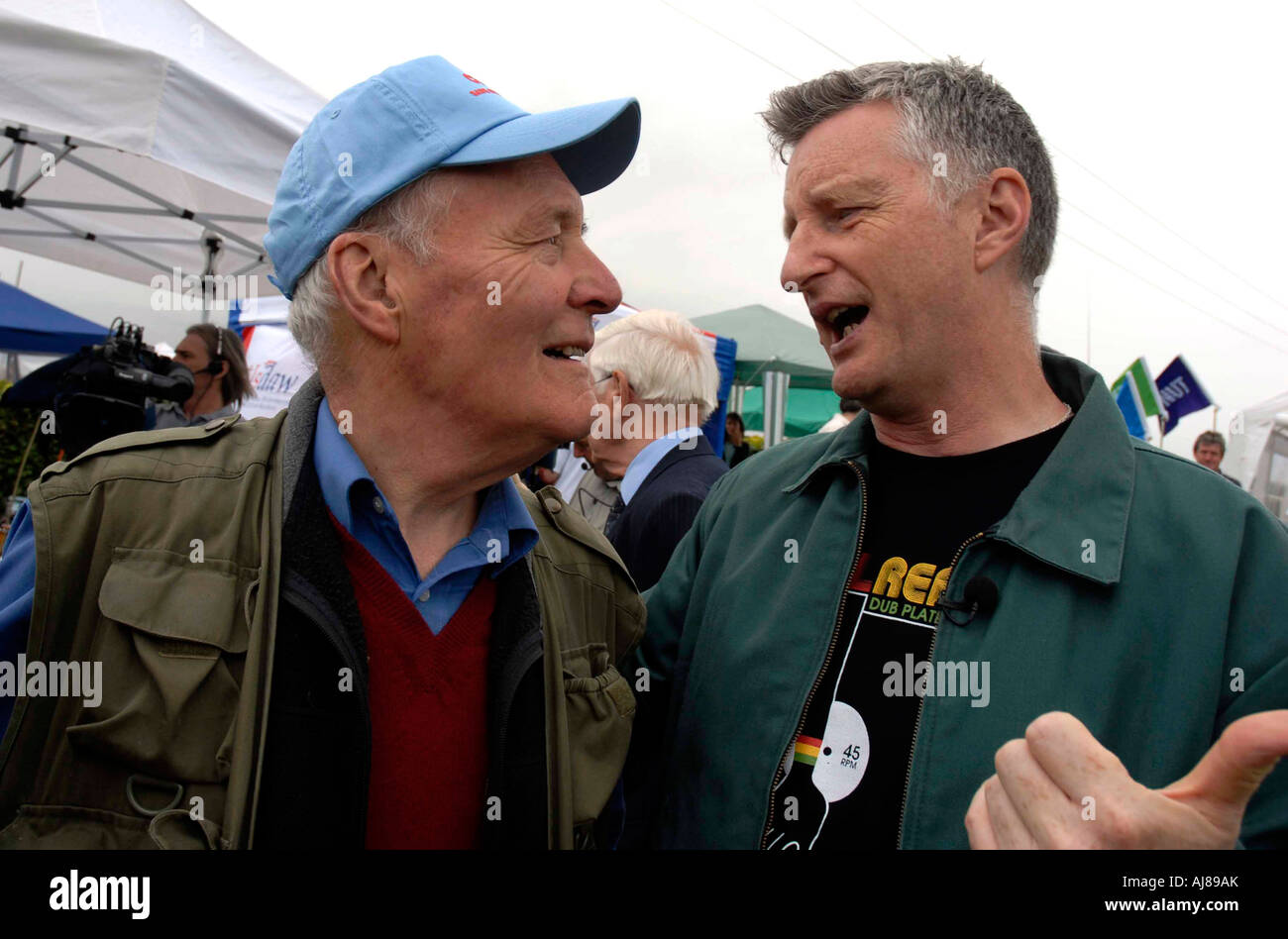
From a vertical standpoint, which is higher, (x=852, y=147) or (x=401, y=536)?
(x=852, y=147)

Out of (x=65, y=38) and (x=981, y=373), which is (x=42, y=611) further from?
(x=65, y=38)

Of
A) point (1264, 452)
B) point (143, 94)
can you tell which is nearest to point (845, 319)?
point (143, 94)

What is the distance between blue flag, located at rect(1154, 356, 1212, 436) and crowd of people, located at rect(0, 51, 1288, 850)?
907cm

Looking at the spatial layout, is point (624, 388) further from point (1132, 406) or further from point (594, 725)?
point (1132, 406)

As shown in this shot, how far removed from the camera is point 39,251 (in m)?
7.45

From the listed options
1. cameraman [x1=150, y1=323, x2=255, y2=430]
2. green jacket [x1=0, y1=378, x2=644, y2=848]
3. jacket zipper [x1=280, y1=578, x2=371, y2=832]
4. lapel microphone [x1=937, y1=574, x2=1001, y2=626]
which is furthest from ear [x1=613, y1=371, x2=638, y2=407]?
cameraman [x1=150, y1=323, x2=255, y2=430]

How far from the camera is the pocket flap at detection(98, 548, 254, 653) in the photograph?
3.94 ft

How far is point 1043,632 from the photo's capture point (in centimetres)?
Result: 141

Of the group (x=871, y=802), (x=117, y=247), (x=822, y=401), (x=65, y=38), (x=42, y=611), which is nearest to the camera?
(x=42, y=611)

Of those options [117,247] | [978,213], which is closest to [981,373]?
[978,213]

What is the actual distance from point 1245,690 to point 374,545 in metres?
1.41

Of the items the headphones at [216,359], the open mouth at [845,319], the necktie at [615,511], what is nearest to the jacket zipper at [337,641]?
the open mouth at [845,319]

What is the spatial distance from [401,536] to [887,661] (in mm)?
894
